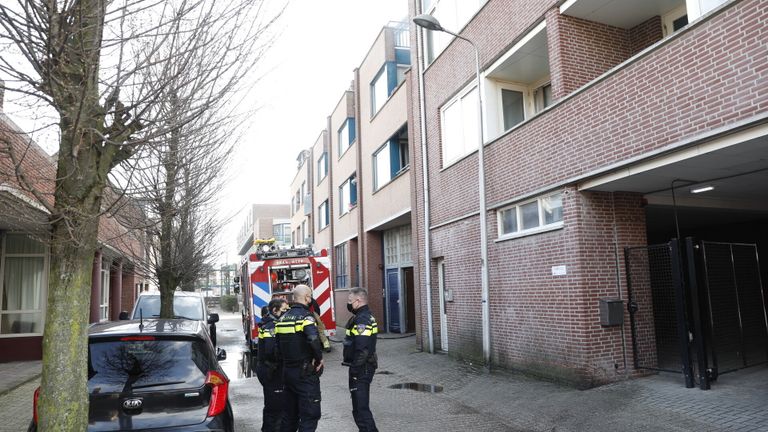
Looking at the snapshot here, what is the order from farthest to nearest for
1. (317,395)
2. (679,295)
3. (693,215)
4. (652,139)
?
(693,215), (679,295), (652,139), (317,395)

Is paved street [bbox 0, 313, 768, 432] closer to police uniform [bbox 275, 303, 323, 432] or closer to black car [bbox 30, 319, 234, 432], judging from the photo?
police uniform [bbox 275, 303, 323, 432]

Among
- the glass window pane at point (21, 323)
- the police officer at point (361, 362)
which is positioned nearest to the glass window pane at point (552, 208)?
the police officer at point (361, 362)

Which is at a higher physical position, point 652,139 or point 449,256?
point 652,139

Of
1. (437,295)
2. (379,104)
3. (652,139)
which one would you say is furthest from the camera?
(379,104)

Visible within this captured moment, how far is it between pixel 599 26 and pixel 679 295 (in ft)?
15.5

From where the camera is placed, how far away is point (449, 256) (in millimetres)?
13422

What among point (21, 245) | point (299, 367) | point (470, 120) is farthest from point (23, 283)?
point (299, 367)

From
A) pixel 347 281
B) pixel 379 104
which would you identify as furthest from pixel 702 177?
pixel 347 281

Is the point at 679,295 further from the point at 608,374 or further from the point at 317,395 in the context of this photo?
the point at 317,395

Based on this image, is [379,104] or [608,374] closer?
[608,374]

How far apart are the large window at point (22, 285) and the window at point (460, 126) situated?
33.9ft

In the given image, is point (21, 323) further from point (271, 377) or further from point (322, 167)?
point (322, 167)

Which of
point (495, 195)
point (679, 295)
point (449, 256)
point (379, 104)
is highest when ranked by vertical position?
point (379, 104)

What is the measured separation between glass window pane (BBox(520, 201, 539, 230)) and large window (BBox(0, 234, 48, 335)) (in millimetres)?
11706
